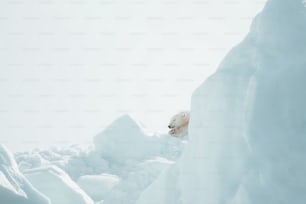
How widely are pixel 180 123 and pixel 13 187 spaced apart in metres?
2.64

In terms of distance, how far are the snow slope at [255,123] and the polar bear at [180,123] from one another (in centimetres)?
20

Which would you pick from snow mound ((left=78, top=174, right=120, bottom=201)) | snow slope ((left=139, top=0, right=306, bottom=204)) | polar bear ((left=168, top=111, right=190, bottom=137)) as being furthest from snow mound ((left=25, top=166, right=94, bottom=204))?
snow mound ((left=78, top=174, right=120, bottom=201))

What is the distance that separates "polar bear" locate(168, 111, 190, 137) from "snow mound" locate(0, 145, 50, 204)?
240 centimetres

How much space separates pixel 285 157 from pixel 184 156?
1.73 metres

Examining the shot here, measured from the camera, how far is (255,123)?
3.85 m

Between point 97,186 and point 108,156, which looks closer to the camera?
point 97,186

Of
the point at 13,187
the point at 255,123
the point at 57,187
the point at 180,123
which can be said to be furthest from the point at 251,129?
the point at 57,187

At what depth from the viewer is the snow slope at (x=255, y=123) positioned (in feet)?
12.0

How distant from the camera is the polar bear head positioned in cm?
519

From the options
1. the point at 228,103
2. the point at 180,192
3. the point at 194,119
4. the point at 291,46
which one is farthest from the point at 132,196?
the point at 291,46

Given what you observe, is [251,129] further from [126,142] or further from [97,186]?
[126,142]

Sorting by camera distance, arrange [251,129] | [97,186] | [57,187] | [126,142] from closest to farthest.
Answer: [251,129], [57,187], [97,186], [126,142]

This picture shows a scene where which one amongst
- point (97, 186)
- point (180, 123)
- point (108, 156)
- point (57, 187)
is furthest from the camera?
point (108, 156)

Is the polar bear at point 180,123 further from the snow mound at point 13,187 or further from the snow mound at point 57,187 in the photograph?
the snow mound at point 57,187
